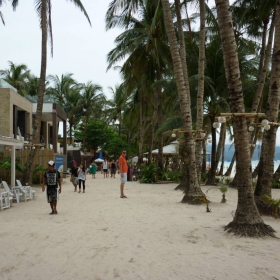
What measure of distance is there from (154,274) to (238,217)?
294cm

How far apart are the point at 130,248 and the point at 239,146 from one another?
2832mm

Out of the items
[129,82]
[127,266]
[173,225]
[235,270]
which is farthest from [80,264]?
[129,82]

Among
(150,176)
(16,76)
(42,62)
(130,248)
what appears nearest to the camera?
(130,248)

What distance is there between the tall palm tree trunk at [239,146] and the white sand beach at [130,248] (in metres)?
0.38

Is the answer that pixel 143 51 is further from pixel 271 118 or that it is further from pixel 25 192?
pixel 271 118

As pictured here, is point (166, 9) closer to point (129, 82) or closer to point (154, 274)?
point (154, 274)

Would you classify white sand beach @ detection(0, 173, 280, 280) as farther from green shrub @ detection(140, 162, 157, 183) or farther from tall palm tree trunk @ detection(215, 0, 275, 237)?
green shrub @ detection(140, 162, 157, 183)

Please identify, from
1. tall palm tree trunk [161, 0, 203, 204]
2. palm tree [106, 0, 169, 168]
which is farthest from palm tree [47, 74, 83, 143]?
tall palm tree trunk [161, 0, 203, 204]

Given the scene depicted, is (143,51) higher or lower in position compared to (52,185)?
higher

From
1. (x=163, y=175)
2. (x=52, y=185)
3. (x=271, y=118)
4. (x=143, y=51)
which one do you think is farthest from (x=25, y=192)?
(x=143, y=51)

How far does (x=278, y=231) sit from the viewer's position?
7.61m

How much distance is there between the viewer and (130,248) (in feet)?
20.6

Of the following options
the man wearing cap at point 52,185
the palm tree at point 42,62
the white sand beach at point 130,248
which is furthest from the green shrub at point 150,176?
the man wearing cap at point 52,185

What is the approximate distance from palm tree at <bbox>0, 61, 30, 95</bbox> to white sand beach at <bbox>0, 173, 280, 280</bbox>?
32244mm
